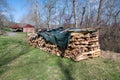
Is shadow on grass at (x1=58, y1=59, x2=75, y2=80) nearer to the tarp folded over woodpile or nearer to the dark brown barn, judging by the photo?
the tarp folded over woodpile

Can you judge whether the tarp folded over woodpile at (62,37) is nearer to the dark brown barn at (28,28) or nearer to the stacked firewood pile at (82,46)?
the stacked firewood pile at (82,46)

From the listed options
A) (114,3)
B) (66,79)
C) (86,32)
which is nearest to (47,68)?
(66,79)

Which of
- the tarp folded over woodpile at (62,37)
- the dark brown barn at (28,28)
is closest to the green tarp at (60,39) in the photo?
the tarp folded over woodpile at (62,37)

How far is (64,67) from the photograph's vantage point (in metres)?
6.95

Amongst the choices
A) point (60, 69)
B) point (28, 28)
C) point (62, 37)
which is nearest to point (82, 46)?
point (62, 37)

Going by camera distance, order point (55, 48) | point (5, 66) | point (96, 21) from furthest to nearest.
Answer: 1. point (96, 21)
2. point (55, 48)
3. point (5, 66)

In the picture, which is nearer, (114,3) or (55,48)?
(55,48)

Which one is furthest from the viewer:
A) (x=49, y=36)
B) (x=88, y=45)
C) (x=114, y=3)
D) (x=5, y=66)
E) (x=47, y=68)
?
Answer: (x=114, y=3)

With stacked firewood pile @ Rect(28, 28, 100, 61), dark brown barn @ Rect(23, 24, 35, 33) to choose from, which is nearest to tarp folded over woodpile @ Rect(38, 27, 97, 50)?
stacked firewood pile @ Rect(28, 28, 100, 61)

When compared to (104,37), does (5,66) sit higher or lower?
lower

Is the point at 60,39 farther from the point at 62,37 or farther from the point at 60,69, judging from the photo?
the point at 60,69

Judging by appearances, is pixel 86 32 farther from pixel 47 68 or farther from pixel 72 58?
pixel 47 68

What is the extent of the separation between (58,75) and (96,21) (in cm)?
963

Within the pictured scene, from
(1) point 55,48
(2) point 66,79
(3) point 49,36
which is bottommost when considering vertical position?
(2) point 66,79
